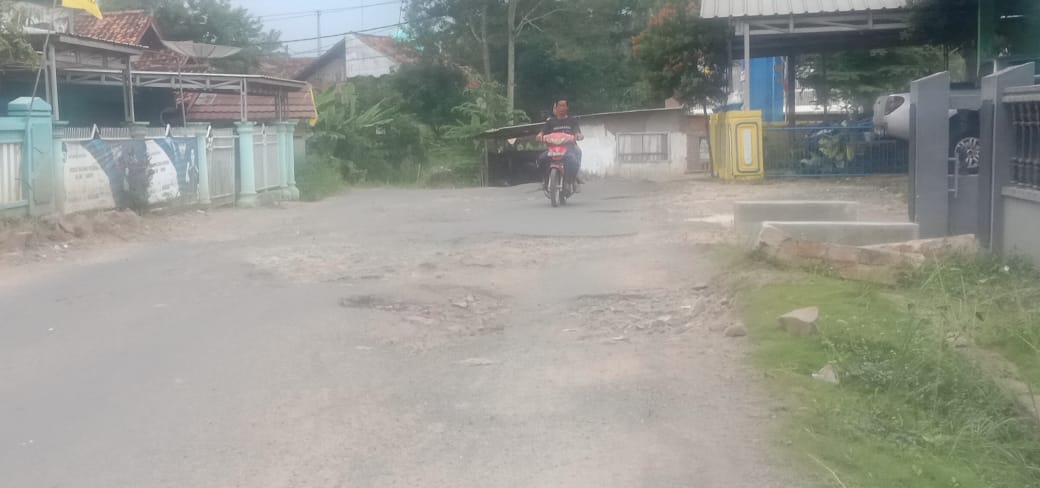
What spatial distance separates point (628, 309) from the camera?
8875 mm

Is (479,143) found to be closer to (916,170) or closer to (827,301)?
(916,170)

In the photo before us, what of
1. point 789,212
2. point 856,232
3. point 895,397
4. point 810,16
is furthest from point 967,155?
point 810,16

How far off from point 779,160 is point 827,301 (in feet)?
53.7

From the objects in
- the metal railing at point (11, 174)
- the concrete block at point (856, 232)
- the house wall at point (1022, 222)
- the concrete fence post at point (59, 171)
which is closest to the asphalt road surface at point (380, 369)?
the concrete block at point (856, 232)

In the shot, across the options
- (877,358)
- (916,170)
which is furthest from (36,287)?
(916,170)

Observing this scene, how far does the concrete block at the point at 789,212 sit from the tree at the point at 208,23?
30.7m

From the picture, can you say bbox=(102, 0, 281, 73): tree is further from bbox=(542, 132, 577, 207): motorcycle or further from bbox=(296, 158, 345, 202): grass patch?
bbox=(542, 132, 577, 207): motorcycle

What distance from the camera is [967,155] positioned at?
1190 cm

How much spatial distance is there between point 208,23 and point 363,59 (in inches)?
438

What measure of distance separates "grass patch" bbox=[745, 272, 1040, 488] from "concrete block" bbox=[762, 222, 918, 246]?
2.07 m

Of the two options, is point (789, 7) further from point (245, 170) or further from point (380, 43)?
point (380, 43)

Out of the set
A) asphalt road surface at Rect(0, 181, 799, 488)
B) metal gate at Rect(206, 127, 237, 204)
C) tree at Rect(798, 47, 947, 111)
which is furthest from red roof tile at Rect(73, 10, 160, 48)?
tree at Rect(798, 47, 947, 111)

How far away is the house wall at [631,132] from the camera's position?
93.2ft

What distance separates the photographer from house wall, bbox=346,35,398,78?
2018 inches
